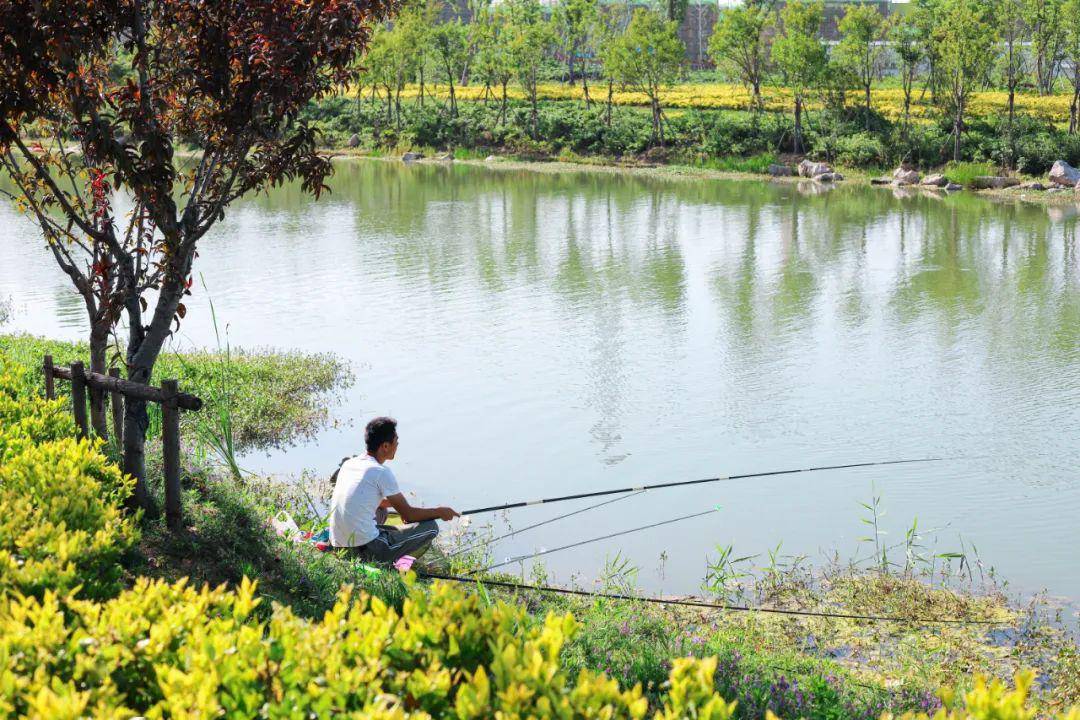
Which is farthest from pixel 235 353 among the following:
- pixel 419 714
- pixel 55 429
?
pixel 419 714

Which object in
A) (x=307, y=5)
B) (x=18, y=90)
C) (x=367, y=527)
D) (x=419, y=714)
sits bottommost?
(x=367, y=527)

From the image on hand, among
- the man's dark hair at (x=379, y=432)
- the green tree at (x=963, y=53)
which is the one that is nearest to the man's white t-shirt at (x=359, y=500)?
the man's dark hair at (x=379, y=432)

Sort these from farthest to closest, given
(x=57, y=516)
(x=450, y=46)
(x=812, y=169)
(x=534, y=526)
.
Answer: (x=450, y=46) < (x=812, y=169) < (x=534, y=526) < (x=57, y=516)

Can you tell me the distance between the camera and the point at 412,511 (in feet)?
21.4

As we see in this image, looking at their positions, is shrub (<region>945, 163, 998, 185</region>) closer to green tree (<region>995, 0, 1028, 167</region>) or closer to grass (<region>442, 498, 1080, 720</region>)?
green tree (<region>995, 0, 1028, 167</region>)

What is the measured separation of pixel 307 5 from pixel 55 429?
2676mm

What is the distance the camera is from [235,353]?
12.5 metres

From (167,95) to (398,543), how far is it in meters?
2.97

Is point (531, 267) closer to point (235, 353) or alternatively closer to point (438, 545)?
point (235, 353)

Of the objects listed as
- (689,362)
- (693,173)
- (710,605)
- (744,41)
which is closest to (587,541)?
(710,605)

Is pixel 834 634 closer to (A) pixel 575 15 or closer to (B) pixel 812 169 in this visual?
(B) pixel 812 169

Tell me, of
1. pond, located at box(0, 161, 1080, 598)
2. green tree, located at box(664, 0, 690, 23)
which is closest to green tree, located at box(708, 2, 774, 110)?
green tree, located at box(664, 0, 690, 23)

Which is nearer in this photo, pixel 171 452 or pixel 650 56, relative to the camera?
pixel 171 452

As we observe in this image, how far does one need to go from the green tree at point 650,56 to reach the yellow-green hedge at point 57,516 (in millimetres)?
43234
